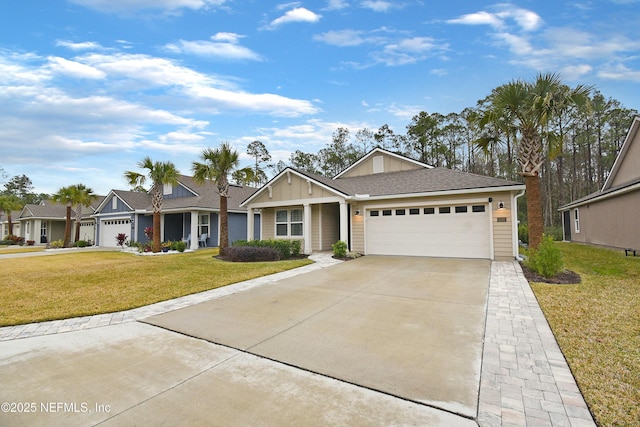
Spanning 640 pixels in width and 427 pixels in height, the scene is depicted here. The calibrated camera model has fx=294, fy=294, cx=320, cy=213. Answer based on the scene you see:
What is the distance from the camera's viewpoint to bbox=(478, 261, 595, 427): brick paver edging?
2424 millimetres

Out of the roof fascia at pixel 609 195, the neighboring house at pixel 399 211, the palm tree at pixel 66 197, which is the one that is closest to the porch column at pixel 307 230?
the neighboring house at pixel 399 211

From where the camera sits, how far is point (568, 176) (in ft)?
102

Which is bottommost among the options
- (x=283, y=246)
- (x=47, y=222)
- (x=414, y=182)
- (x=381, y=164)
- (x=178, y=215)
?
(x=283, y=246)

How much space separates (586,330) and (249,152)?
39.3 m

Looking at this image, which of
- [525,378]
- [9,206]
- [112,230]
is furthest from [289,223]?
[9,206]

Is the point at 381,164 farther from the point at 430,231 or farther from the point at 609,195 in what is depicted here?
the point at 609,195

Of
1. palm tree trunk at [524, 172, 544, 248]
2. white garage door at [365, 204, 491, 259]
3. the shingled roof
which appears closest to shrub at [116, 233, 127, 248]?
the shingled roof

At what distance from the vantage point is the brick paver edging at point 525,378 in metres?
2.42

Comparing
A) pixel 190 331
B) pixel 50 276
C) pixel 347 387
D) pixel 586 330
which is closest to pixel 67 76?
pixel 50 276

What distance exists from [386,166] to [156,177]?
1370 cm

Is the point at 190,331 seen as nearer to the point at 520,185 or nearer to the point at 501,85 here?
the point at 501,85

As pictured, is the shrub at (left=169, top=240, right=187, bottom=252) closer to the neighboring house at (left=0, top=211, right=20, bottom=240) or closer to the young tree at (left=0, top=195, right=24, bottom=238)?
the young tree at (left=0, top=195, right=24, bottom=238)

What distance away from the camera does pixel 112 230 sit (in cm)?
2412

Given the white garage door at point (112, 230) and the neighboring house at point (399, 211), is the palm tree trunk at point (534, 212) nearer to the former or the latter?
the neighboring house at point (399, 211)
